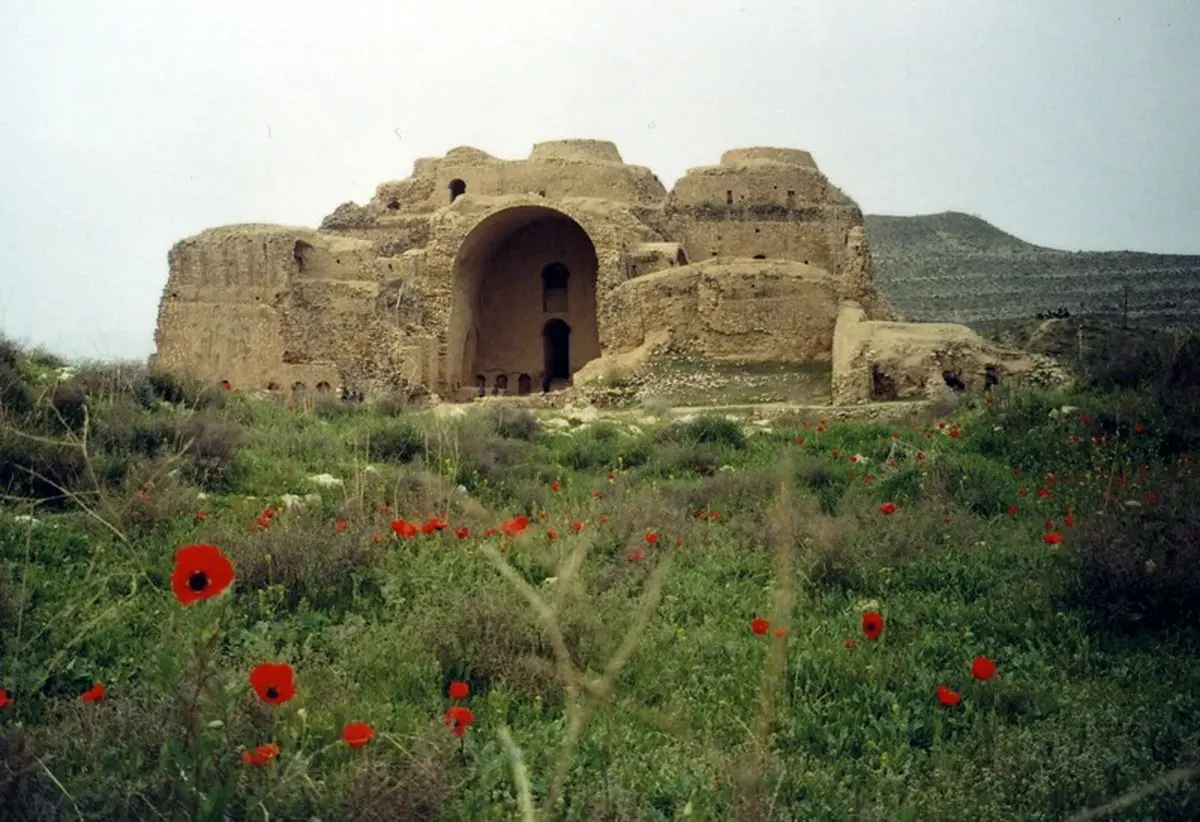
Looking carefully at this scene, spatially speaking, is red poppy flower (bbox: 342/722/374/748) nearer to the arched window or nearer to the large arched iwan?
the large arched iwan

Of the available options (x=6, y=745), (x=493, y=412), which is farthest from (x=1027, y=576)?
(x=493, y=412)

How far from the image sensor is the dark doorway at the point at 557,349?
2806 cm

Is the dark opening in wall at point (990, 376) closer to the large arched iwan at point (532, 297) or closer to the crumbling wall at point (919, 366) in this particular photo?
the crumbling wall at point (919, 366)

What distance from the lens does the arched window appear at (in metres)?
27.7

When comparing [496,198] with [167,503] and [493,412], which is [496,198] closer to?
[493,412]

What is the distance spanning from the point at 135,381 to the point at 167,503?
4.66 metres

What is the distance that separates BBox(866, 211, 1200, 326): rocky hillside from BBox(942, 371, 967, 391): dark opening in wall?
76.9ft

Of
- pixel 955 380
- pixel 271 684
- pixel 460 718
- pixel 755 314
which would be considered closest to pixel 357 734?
pixel 271 684

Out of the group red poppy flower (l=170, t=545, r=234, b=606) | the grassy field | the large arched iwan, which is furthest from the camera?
the large arched iwan

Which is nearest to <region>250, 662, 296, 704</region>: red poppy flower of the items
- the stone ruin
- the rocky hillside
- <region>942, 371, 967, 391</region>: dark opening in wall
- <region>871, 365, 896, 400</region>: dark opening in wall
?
the stone ruin

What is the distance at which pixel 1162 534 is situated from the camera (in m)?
5.39

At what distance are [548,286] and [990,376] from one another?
13916mm

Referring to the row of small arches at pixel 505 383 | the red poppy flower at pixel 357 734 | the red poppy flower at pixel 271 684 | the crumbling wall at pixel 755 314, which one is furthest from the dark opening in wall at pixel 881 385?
the red poppy flower at pixel 271 684

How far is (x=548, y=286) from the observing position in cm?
2792
